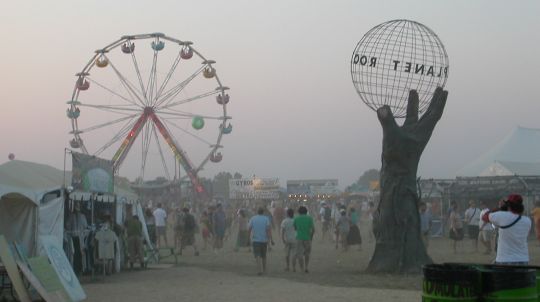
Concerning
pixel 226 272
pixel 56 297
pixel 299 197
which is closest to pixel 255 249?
pixel 226 272

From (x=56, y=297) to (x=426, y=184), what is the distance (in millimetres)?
23114

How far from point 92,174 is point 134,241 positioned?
254 centimetres

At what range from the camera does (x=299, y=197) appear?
6222 centimetres

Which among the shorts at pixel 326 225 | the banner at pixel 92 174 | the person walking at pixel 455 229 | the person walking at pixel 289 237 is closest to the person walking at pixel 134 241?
the banner at pixel 92 174

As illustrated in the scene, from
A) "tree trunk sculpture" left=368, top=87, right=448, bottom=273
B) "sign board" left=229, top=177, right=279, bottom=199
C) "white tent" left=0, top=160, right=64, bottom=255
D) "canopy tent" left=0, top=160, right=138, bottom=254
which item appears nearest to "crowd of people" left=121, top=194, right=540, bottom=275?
"tree trunk sculpture" left=368, top=87, right=448, bottom=273

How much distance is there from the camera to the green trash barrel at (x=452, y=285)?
4699 millimetres

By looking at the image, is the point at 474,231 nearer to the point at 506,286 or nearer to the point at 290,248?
the point at 290,248

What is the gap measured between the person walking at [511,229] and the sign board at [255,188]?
202 feet

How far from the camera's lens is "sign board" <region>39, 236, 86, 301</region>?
11.2 metres

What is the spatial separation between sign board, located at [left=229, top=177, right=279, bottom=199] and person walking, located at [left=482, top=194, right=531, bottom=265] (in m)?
61.6

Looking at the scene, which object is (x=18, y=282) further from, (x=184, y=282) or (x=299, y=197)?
(x=299, y=197)

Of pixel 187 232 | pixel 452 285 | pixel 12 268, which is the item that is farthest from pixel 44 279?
pixel 187 232

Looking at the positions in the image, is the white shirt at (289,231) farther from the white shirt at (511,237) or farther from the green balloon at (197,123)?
the green balloon at (197,123)

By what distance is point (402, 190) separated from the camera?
49.1ft
